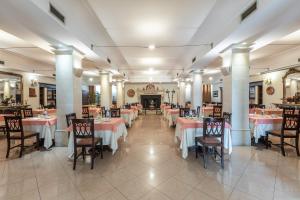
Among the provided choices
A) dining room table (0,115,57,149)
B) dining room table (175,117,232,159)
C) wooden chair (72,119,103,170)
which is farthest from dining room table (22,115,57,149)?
dining room table (175,117,232,159)

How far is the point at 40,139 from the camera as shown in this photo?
15.5 feet

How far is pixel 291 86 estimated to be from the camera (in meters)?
7.14

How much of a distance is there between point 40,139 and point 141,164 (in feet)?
10.5

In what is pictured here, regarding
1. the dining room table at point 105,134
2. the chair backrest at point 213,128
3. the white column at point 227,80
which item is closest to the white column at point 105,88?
the dining room table at point 105,134

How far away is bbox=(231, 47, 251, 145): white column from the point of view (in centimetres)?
475

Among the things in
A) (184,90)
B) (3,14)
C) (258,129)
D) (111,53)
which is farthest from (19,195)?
(184,90)

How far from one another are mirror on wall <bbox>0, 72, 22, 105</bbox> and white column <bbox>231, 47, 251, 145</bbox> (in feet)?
29.3

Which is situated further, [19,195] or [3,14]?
[3,14]

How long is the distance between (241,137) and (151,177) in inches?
126

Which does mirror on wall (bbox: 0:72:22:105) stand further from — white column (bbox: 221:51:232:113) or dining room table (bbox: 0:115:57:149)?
white column (bbox: 221:51:232:113)

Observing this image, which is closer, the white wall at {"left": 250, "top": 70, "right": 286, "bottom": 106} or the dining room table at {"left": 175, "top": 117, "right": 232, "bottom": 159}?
the dining room table at {"left": 175, "top": 117, "right": 232, "bottom": 159}

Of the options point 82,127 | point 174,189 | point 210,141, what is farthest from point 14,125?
point 210,141

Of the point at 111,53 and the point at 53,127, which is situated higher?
the point at 111,53

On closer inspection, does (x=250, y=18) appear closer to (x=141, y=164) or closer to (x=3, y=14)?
(x=141, y=164)
